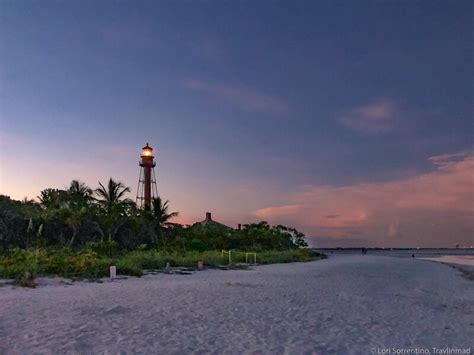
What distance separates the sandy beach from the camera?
25.0 ft

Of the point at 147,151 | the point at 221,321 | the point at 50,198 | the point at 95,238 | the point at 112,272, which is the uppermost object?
the point at 147,151

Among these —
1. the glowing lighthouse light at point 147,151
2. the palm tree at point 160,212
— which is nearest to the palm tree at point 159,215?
the palm tree at point 160,212

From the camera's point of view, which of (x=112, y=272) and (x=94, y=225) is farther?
(x=94, y=225)

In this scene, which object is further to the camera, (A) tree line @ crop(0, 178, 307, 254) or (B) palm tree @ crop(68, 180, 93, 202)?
(B) palm tree @ crop(68, 180, 93, 202)

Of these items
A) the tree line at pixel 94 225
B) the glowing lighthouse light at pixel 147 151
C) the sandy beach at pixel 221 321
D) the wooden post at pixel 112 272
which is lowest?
the sandy beach at pixel 221 321

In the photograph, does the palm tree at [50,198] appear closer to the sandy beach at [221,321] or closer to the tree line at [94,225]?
the tree line at [94,225]

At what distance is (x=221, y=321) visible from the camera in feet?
31.5

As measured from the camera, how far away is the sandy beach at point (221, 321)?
25.0ft

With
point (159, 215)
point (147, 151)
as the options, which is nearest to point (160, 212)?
point (159, 215)

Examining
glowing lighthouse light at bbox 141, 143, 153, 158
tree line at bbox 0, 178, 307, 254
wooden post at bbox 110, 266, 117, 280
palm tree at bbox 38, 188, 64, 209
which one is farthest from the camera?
glowing lighthouse light at bbox 141, 143, 153, 158

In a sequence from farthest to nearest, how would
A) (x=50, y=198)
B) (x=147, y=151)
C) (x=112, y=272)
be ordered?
(x=147, y=151) → (x=50, y=198) → (x=112, y=272)

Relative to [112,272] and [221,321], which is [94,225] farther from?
[221,321]

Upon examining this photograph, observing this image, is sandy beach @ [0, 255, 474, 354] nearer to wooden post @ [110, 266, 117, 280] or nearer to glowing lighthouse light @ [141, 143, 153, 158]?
wooden post @ [110, 266, 117, 280]

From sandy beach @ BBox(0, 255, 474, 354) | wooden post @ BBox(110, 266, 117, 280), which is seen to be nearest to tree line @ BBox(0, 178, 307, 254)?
wooden post @ BBox(110, 266, 117, 280)
